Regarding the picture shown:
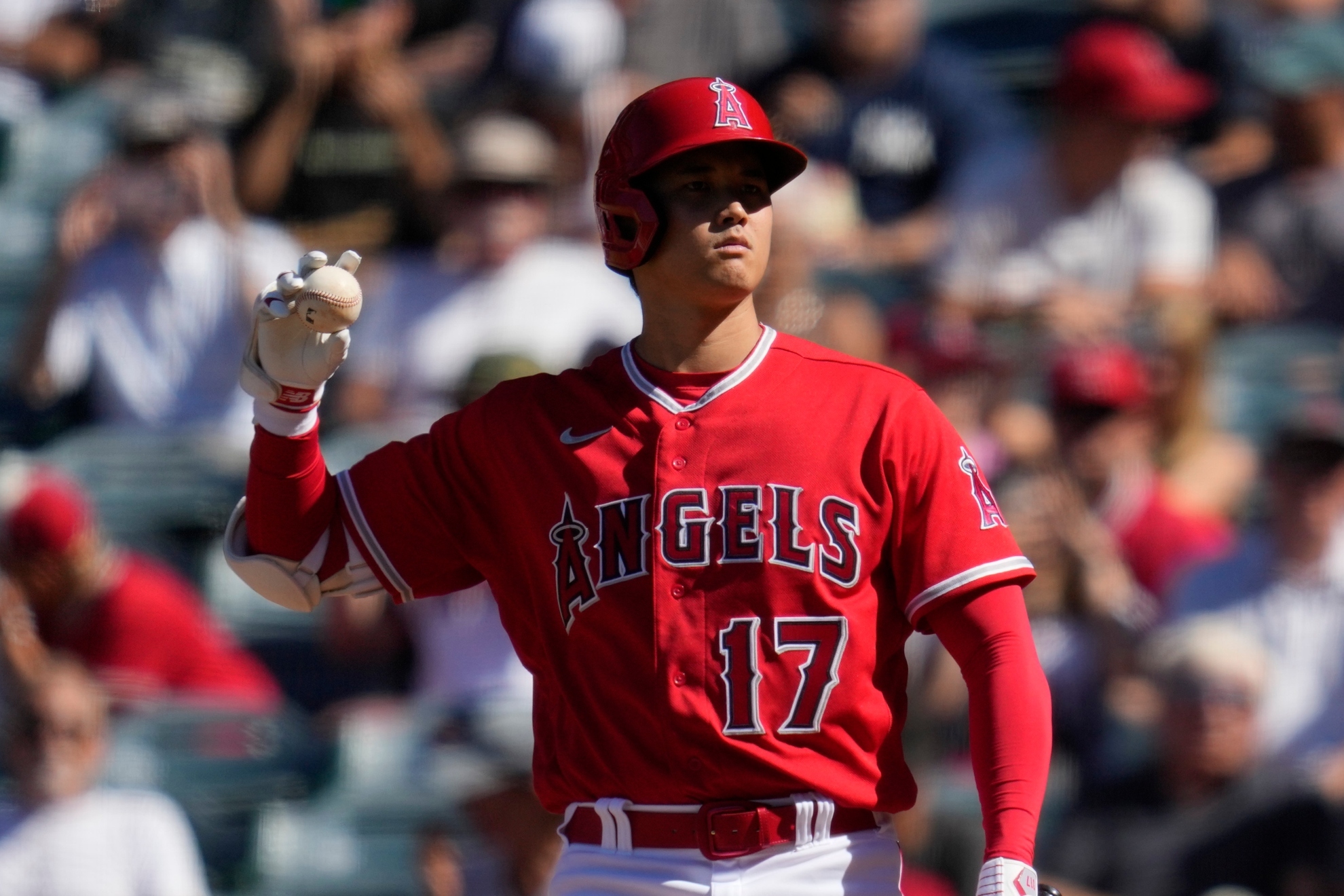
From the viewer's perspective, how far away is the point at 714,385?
2902 mm

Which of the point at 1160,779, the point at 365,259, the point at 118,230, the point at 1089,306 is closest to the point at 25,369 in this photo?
the point at 118,230

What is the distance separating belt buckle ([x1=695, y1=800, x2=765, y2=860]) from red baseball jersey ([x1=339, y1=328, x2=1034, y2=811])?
0.02 meters

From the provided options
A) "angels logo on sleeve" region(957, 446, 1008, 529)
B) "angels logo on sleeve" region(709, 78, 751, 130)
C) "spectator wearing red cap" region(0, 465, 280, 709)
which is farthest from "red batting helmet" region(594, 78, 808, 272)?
"spectator wearing red cap" region(0, 465, 280, 709)

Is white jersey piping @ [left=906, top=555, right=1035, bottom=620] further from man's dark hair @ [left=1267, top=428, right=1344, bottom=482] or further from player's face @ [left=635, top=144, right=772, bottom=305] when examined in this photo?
man's dark hair @ [left=1267, top=428, right=1344, bottom=482]

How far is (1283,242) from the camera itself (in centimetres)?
626

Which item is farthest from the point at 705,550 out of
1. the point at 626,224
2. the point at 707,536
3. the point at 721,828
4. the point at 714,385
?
the point at 626,224

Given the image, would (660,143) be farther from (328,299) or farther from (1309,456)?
(1309,456)

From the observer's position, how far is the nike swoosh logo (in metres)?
2.89

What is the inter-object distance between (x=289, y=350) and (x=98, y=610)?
2.96 metres

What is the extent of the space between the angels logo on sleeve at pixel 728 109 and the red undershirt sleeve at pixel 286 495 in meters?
0.74

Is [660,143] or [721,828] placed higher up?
[660,143]

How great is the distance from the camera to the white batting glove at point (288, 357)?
9.20 feet

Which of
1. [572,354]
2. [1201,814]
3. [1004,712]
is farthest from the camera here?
[572,354]

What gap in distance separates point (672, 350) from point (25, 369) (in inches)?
165
